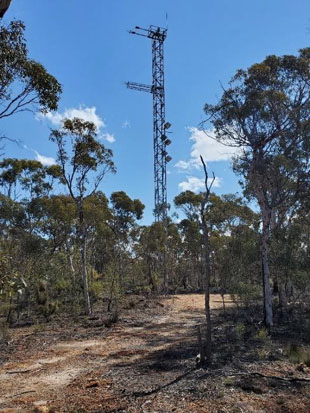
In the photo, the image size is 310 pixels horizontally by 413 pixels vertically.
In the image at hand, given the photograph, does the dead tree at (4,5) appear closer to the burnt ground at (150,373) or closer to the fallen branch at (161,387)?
the burnt ground at (150,373)

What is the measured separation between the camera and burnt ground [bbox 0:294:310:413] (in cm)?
538

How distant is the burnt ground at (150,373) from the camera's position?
5379mm

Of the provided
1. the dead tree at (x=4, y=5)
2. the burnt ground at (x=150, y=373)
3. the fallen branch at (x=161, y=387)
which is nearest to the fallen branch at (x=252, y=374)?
the burnt ground at (x=150, y=373)

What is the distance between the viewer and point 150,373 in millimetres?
7121

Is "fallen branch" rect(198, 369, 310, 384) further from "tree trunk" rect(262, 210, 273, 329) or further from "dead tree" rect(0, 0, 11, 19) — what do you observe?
"dead tree" rect(0, 0, 11, 19)

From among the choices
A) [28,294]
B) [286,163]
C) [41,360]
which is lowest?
[41,360]

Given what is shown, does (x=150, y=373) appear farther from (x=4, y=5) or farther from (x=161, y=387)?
(x=4, y=5)

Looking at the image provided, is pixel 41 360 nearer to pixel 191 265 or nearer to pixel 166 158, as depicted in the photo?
pixel 166 158

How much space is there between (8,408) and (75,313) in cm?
1164

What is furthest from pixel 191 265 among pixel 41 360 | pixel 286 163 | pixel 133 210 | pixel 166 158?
pixel 41 360

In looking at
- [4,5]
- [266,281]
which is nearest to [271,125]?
[266,281]

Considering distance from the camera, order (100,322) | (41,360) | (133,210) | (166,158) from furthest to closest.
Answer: (133,210)
(166,158)
(100,322)
(41,360)

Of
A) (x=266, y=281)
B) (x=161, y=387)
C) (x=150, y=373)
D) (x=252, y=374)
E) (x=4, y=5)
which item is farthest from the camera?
(x=266, y=281)

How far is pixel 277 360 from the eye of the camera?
7750 millimetres
